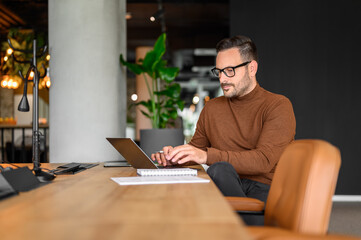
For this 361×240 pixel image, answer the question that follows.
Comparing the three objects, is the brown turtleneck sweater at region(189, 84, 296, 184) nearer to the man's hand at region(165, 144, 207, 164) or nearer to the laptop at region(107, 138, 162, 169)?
the man's hand at region(165, 144, 207, 164)

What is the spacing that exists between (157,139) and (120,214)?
11.6 feet

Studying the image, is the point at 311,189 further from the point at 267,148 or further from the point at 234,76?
the point at 234,76

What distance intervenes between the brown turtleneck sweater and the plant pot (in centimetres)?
186

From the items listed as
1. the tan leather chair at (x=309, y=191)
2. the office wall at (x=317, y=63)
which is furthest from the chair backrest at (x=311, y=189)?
the office wall at (x=317, y=63)

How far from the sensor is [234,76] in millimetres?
2320

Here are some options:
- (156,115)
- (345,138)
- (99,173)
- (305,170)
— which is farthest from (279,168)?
(345,138)

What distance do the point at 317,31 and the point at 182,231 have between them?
5024 millimetres

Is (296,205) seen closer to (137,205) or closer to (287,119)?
(137,205)

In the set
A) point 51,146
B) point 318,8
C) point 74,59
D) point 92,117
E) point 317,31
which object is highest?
point 318,8

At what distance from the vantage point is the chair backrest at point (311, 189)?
1.02 m

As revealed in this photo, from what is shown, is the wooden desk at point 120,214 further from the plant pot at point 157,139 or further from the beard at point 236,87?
the plant pot at point 157,139

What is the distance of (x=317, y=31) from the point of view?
5.18 m

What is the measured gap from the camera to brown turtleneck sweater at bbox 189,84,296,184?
6.34 ft

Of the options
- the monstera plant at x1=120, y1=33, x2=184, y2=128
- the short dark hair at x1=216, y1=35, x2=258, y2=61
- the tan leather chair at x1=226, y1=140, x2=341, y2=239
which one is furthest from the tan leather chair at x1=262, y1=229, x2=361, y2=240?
the monstera plant at x1=120, y1=33, x2=184, y2=128
